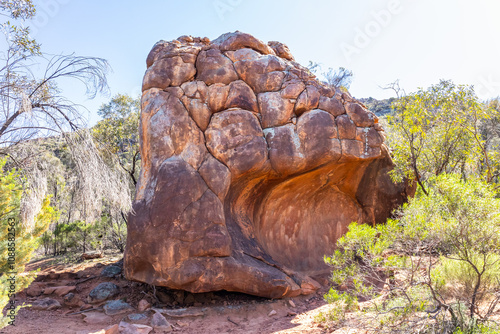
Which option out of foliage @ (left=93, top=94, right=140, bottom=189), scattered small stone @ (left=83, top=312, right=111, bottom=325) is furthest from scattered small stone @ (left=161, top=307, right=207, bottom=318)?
foliage @ (left=93, top=94, right=140, bottom=189)

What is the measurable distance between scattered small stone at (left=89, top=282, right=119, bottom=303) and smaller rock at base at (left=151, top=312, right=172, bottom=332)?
2182 mm

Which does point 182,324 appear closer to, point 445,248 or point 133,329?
point 133,329

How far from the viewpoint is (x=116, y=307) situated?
7.30 meters

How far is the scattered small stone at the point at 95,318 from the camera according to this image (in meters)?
6.77

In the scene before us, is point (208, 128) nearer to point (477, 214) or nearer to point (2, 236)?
point (2, 236)

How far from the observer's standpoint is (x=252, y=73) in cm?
865

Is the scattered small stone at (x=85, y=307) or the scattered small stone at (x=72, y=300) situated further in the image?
the scattered small stone at (x=72, y=300)

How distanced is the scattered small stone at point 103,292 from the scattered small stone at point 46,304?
74 centimetres

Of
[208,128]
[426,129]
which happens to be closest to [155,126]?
[208,128]

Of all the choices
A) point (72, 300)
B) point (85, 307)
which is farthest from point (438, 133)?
point (72, 300)

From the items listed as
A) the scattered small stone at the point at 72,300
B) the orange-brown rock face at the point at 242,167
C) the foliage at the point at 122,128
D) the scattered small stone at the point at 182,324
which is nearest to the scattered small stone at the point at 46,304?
the scattered small stone at the point at 72,300

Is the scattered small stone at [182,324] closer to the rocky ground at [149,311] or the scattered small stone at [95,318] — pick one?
the rocky ground at [149,311]

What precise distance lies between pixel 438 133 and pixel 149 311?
8732mm

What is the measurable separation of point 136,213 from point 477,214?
6.27m
